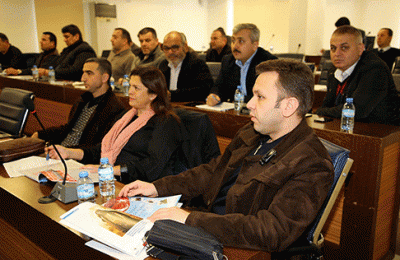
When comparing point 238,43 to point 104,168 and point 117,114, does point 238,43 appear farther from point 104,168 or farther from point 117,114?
point 104,168

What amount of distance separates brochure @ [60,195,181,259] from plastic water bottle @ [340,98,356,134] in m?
1.49

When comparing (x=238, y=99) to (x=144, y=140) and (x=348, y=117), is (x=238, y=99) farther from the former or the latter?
(x=144, y=140)

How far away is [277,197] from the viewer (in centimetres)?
117

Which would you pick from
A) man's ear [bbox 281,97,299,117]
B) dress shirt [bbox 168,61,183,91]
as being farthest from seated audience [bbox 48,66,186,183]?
dress shirt [bbox 168,61,183,91]

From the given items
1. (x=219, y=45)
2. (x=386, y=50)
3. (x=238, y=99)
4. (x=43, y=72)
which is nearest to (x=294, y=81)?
(x=238, y=99)

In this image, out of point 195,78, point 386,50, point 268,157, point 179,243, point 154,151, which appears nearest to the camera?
point 179,243

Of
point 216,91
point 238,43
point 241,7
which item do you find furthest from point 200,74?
point 241,7

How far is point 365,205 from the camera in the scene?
213cm

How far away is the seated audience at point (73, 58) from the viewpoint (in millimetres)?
5137

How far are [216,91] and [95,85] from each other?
1275 millimetres

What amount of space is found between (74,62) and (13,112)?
2.75 m

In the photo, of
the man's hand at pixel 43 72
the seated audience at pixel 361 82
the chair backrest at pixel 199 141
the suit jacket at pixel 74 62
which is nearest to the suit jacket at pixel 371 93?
the seated audience at pixel 361 82

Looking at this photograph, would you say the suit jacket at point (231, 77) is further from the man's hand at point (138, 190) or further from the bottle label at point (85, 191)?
the bottle label at point (85, 191)

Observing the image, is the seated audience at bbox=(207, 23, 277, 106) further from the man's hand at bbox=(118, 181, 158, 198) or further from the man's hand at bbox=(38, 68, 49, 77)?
the man's hand at bbox=(38, 68, 49, 77)
